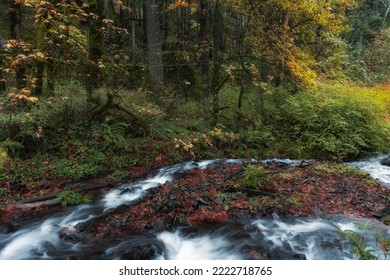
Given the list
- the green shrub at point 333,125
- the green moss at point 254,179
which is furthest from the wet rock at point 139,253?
the green shrub at point 333,125

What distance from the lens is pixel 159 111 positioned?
10.5 metres

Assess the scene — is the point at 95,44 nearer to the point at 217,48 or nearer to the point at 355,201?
the point at 217,48

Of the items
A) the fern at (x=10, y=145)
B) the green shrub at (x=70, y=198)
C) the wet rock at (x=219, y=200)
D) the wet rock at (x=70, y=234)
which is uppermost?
the fern at (x=10, y=145)

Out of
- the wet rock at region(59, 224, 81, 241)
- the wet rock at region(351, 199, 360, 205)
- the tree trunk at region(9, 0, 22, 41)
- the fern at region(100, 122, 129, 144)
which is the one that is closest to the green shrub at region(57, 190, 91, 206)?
the wet rock at region(59, 224, 81, 241)

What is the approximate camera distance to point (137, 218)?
18.3ft

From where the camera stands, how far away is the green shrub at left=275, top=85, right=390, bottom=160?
10477 mm

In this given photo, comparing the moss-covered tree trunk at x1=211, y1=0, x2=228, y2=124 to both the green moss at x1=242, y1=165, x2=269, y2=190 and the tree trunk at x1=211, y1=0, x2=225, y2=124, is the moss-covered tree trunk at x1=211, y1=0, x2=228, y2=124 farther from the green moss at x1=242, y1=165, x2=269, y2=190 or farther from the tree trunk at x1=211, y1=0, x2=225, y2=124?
the green moss at x1=242, y1=165, x2=269, y2=190

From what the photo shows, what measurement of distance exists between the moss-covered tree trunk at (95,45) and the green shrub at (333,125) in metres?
7.29

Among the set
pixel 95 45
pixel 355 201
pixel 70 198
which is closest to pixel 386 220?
pixel 355 201

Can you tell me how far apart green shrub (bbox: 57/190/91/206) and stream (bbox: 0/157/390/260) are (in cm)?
28

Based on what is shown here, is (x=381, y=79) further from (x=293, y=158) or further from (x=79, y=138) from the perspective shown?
(x=79, y=138)

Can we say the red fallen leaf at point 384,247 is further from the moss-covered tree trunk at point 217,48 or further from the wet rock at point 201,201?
the moss-covered tree trunk at point 217,48

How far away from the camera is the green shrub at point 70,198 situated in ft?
19.8
